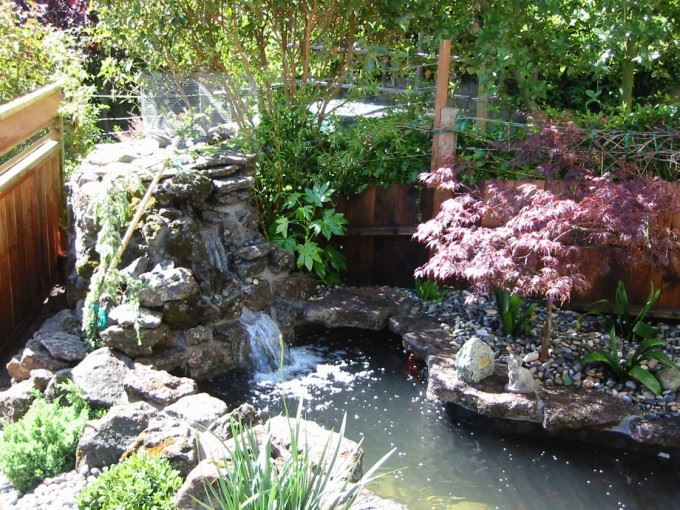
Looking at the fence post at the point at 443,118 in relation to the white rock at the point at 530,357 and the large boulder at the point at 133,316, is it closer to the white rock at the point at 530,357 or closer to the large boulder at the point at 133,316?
the white rock at the point at 530,357

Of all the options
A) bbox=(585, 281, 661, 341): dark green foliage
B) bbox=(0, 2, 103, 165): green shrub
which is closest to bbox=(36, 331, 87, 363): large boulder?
bbox=(0, 2, 103, 165): green shrub

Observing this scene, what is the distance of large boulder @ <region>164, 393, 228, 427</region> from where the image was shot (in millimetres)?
4074

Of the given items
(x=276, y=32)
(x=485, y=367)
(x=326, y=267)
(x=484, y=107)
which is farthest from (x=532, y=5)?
(x=485, y=367)

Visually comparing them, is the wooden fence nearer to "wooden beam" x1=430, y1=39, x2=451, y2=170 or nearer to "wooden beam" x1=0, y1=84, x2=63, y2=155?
"wooden beam" x1=0, y1=84, x2=63, y2=155

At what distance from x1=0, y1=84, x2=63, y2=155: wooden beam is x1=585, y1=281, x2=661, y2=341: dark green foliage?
4363 mm

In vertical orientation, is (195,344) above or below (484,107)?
below

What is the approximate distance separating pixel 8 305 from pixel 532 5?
4.86 m

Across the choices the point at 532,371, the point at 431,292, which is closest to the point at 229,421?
the point at 532,371

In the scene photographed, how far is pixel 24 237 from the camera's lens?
561cm

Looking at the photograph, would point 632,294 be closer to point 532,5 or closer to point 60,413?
point 532,5

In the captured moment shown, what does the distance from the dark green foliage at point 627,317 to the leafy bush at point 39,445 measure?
3.76 meters

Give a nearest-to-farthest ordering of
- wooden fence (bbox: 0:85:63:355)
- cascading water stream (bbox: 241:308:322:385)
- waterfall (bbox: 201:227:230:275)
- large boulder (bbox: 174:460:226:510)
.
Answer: large boulder (bbox: 174:460:226:510), wooden fence (bbox: 0:85:63:355), cascading water stream (bbox: 241:308:322:385), waterfall (bbox: 201:227:230:275)

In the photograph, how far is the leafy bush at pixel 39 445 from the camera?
11.9ft

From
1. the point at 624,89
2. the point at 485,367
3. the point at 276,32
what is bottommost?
the point at 485,367
